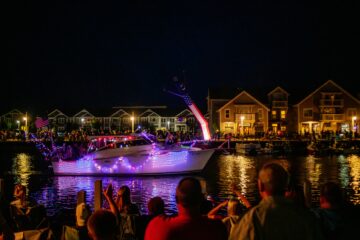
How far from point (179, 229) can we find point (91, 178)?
98.5 ft

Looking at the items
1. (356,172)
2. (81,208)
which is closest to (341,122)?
(356,172)

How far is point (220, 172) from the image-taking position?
36.1 meters

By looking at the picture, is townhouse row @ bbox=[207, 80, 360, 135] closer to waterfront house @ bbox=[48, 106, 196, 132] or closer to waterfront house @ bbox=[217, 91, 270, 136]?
waterfront house @ bbox=[217, 91, 270, 136]

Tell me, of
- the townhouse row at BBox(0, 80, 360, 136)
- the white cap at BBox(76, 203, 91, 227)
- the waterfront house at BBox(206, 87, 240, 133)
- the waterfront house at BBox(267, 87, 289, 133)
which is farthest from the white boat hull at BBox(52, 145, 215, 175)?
the waterfront house at BBox(267, 87, 289, 133)

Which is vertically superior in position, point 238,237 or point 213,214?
point 238,237

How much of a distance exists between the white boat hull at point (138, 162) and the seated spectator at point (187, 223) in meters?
27.7

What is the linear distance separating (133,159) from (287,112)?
60657mm

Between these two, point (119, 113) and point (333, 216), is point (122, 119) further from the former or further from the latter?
point (333, 216)

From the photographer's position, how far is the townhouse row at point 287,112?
8706 cm

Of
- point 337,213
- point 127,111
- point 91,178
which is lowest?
point 91,178

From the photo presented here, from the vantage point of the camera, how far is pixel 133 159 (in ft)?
109

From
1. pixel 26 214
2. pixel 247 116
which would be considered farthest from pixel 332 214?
pixel 247 116

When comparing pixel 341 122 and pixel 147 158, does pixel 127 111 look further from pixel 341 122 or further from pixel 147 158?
pixel 147 158

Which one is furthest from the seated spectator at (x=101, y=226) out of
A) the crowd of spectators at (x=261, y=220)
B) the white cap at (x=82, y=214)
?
the white cap at (x=82, y=214)
